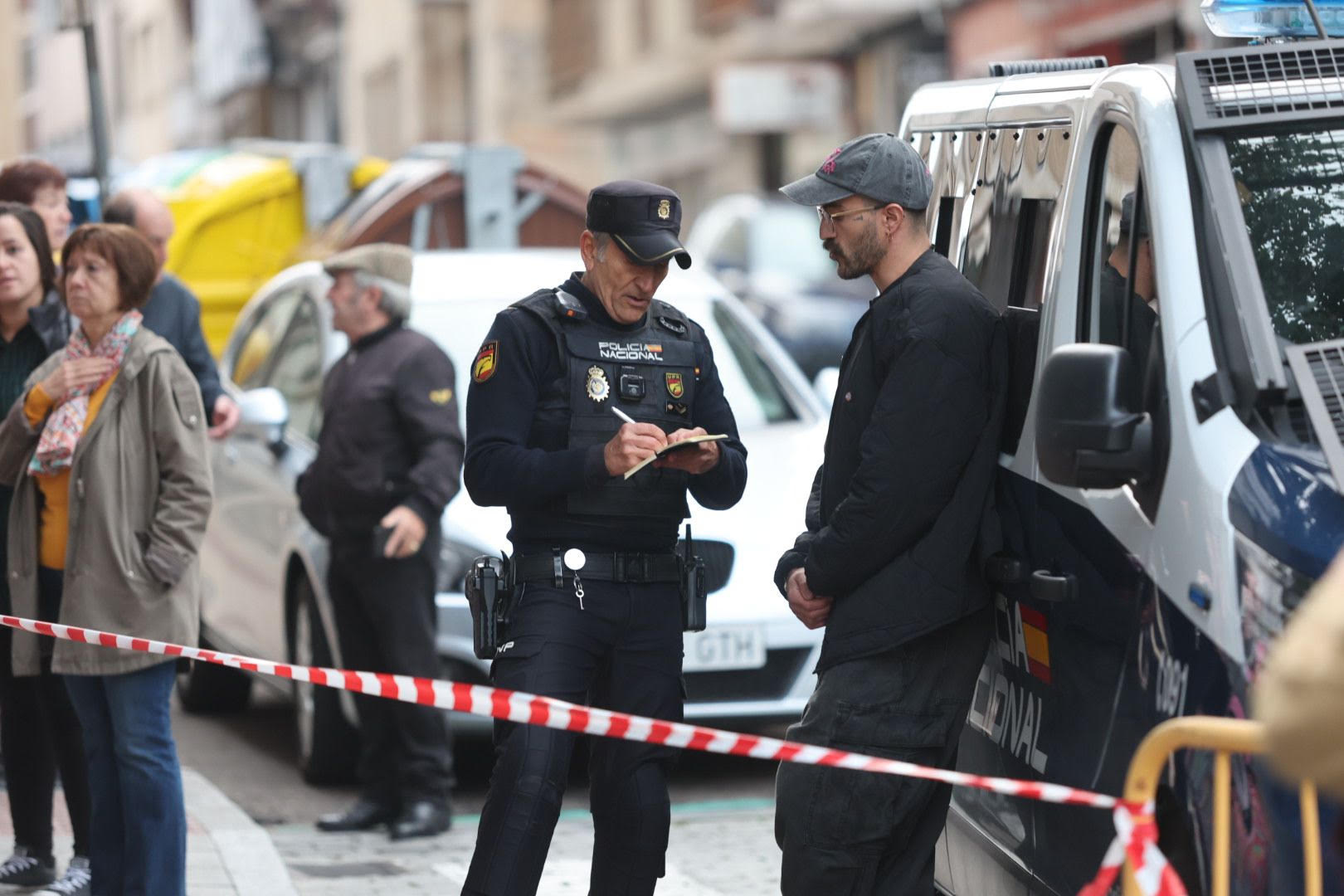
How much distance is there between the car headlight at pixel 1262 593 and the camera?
3.33 metres

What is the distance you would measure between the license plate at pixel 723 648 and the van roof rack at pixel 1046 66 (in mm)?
2614

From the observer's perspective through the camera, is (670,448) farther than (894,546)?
Yes

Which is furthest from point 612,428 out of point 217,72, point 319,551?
point 217,72

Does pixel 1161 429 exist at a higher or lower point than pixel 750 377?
higher

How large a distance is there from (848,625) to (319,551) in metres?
4.23

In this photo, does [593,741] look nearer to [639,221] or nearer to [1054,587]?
[639,221]

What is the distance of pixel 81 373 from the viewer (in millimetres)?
5625

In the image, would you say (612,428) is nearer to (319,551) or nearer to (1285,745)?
(1285,745)

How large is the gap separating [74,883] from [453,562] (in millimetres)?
1998

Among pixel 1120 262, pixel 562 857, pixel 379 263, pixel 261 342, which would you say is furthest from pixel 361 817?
pixel 1120 262

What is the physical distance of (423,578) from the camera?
745 centimetres

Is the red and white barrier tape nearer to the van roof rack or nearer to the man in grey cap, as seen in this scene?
the man in grey cap

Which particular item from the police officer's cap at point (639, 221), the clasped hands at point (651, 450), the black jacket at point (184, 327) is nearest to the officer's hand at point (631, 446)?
the clasped hands at point (651, 450)

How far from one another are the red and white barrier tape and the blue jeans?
25 cm
